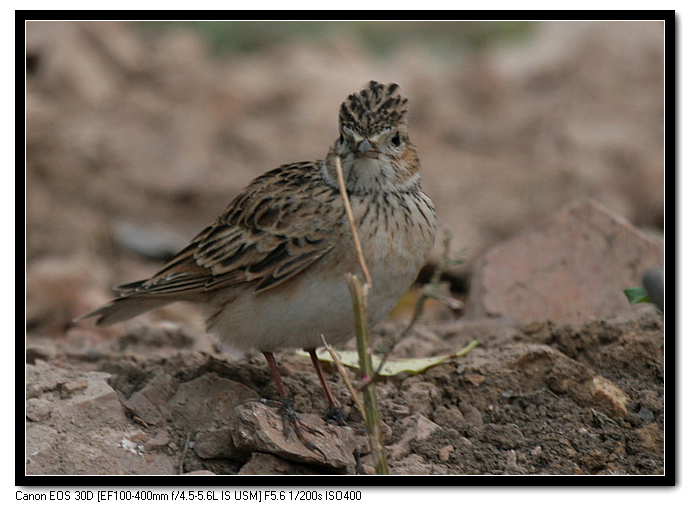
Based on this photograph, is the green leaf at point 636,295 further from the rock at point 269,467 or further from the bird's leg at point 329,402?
the rock at point 269,467

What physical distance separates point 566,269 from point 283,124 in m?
4.73

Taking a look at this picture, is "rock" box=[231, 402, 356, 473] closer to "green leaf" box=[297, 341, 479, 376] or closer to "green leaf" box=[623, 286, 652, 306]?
"green leaf" box=[297, 341, 479, 376]

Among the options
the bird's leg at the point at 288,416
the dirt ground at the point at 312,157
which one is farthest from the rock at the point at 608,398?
the bird's leg at the point at 288,416

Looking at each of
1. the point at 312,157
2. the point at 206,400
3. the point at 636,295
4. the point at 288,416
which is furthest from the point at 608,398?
the point at 312,157

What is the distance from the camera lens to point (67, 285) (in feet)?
23.4

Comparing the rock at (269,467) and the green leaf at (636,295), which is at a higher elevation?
the green leaf at (636,295)

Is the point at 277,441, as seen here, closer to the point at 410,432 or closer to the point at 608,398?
the point at 410,432

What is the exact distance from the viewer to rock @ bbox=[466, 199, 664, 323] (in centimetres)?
616

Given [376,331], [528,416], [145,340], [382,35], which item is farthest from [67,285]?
[382,35]

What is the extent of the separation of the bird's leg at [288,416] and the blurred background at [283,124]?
8.81 feet

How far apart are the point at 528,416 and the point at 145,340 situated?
279cm

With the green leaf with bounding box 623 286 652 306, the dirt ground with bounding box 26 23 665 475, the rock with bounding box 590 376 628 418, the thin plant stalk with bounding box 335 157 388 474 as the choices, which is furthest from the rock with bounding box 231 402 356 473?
the green leaf with bounding box 623 286 652 306

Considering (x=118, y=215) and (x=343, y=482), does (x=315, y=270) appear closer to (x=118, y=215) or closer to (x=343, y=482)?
(x=343, y=482)

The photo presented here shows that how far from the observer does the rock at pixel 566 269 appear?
616 centimetres
